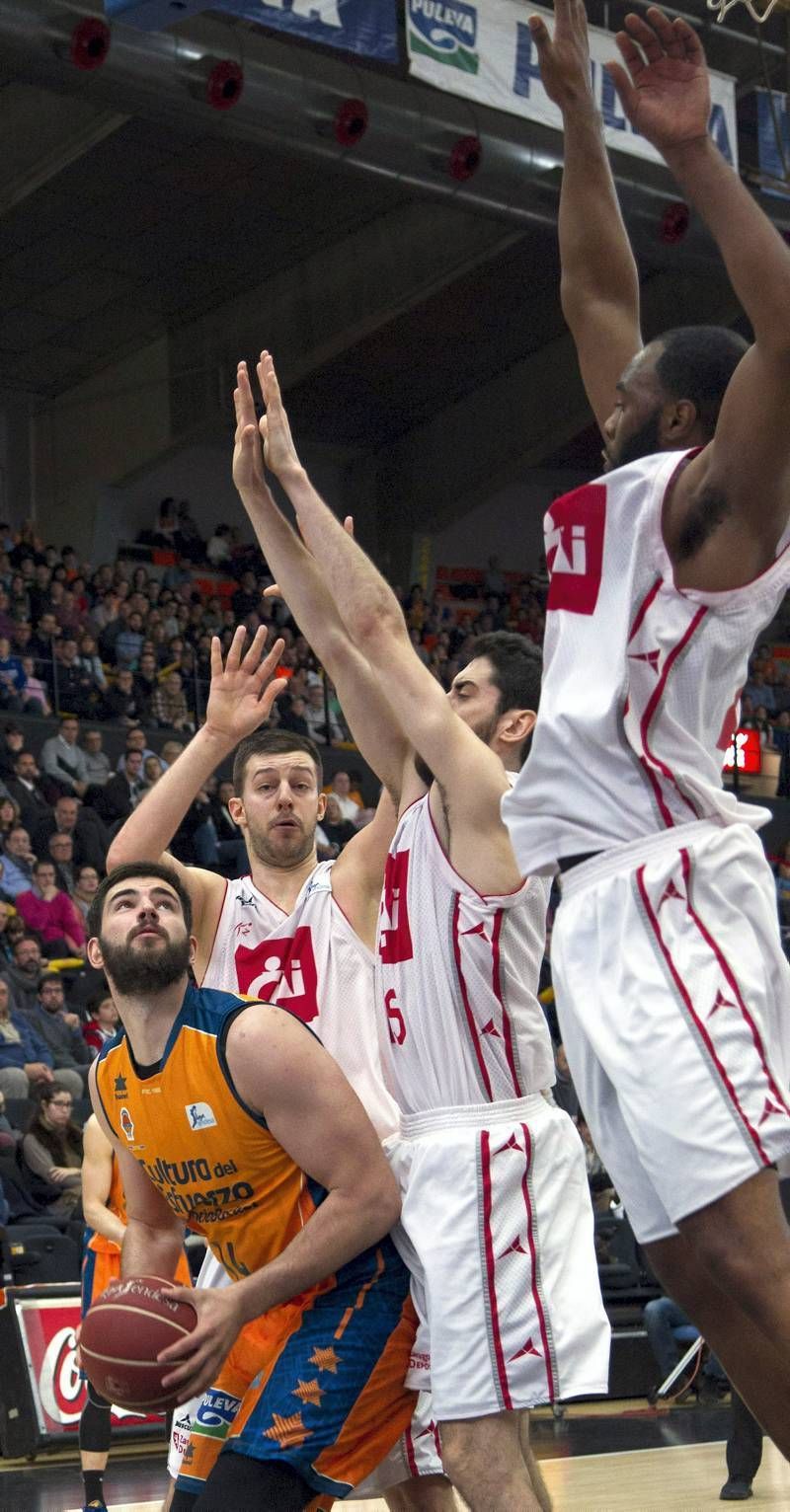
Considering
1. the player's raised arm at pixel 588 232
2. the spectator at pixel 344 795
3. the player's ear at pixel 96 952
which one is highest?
the player's raised arm at pixel 588 232

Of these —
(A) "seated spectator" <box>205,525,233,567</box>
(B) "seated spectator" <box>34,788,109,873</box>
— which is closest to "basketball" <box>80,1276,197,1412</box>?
(B) "seated spectator" <box>34,788,109,873</box>

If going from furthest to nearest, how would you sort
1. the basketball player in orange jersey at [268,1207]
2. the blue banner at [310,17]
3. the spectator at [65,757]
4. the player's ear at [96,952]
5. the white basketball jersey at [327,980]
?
the spectator at [65,757]
the blue banner at [310,17]
the white basketball jersey at [327,980]
the player's ear at [96,952]
the basketball player in orange jersey at [268,1207]

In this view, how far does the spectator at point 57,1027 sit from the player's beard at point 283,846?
6.77m

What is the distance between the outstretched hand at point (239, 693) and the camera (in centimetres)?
477

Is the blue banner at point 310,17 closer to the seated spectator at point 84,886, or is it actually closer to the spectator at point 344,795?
the seated spectator at point 84,886

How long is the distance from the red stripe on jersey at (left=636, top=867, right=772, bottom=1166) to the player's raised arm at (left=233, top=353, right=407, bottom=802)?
1.50m

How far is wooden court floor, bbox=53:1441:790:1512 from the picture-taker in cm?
676

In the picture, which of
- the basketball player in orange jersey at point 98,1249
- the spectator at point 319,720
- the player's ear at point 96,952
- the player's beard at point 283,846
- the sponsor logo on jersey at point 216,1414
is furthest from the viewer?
the spectator at point 319,720

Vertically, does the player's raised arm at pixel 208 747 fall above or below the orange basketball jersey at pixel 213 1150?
above

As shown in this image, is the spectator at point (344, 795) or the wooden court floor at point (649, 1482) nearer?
the wooden court floor at point (649, 1482)

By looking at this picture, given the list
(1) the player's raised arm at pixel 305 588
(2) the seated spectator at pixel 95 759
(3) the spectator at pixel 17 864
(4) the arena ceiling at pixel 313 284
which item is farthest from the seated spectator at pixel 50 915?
(1) the player's raised arm at pixel 305 588

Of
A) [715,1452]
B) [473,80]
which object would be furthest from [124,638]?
[715,1452]

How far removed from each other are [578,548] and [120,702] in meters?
15.0

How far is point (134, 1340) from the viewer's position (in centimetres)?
332
